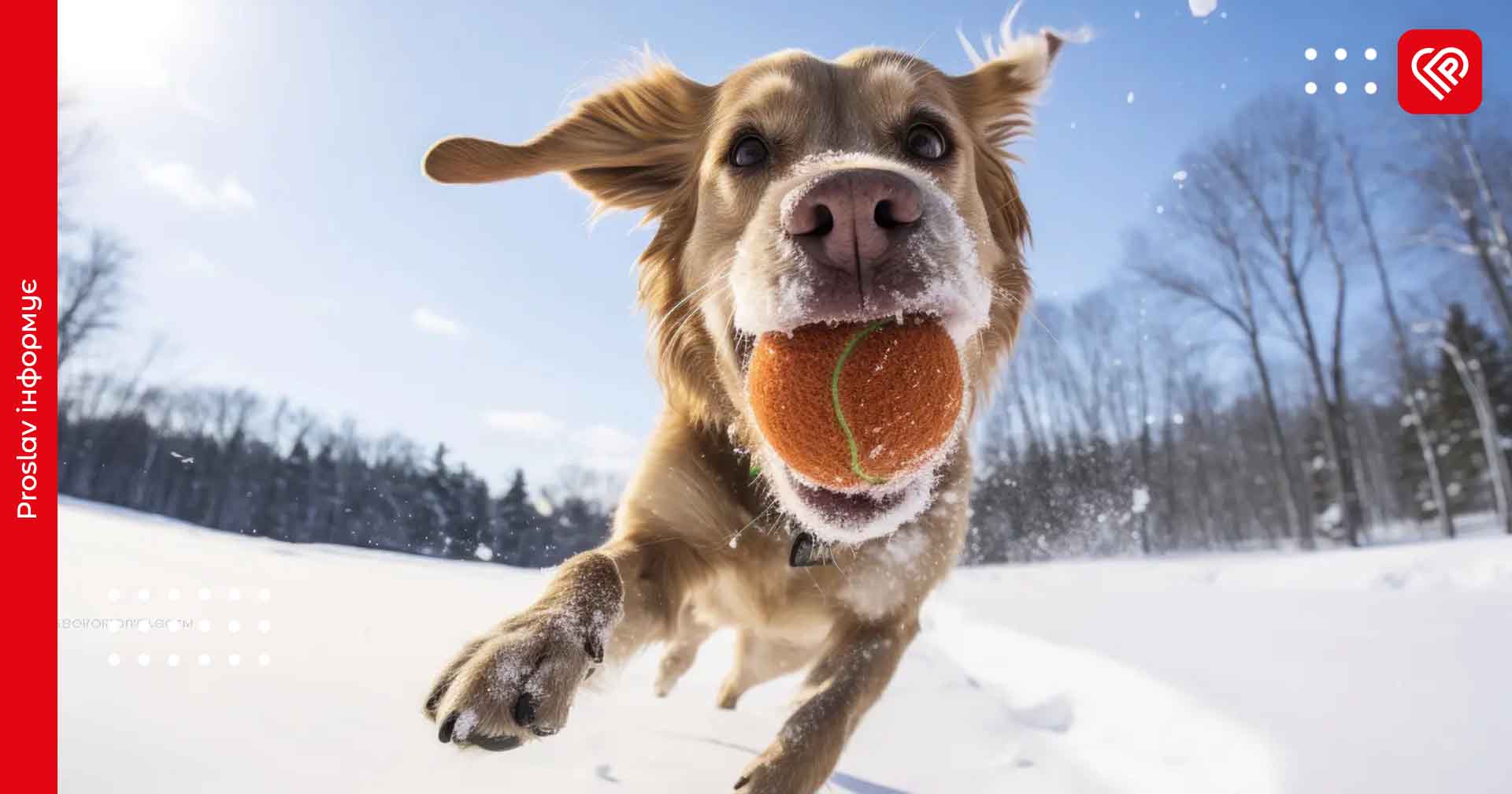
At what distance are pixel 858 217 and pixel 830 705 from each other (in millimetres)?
1327

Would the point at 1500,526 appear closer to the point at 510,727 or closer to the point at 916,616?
the point at 916,616

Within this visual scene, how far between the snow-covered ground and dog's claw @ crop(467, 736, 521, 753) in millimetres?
133

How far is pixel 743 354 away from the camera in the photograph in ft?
7.74

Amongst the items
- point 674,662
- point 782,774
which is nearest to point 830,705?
point 782,774

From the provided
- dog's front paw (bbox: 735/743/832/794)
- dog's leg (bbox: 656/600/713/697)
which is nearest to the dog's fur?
dog's front paw (bbox: 735/743/832/794)

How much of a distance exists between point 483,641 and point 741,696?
7.55ft

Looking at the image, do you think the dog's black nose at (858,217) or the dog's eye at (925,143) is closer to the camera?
the dog's black nose at (858,217)

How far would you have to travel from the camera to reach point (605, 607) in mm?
1992

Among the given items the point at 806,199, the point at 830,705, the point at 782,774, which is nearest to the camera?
the point at 806,199

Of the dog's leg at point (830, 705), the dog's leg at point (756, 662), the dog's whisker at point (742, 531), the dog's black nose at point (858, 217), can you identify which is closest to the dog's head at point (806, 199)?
the dog's black nose at point (858, 217)

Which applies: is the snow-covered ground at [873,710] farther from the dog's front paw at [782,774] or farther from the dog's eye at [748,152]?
the dog's eye at [748,152]

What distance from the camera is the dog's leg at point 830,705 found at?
1.92 meters

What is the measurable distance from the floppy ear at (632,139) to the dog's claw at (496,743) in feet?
6.59

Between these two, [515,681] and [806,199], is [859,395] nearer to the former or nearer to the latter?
[806,199]
